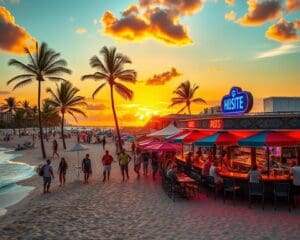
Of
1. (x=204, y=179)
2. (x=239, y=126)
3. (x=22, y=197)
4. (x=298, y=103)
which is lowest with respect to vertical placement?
(x=22, y=197)

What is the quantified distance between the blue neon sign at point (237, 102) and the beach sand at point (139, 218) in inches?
189

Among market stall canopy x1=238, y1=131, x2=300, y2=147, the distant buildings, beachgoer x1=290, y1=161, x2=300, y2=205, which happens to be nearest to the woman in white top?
market stall canopy x1=238, y1=131, x2=300, y2=147

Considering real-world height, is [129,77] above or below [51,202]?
above

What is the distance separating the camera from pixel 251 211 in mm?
12023

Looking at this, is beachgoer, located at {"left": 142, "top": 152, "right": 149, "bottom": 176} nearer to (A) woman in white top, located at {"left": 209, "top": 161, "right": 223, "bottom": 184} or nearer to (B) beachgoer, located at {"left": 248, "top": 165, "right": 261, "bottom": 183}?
(A) woman in white top, located at {"left": 209, "top": 161, "right": 223, "bottom": 184}

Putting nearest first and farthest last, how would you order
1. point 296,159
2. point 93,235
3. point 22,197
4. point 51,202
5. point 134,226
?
point 93,235 < point 134,226 < point 51,202 < point 296,159 < point 22,197

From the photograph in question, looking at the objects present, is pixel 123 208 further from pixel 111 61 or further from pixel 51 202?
pixel 111 61

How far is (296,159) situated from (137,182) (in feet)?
28.2

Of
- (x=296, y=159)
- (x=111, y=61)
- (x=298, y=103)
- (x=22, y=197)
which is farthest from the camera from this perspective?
(x=111, y=61)

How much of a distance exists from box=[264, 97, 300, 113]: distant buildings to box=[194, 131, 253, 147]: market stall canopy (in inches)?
251

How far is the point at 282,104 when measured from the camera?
20703 mm

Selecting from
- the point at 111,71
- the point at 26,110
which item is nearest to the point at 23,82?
the point at 111,71

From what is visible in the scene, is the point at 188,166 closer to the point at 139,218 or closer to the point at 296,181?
the point at 296,181

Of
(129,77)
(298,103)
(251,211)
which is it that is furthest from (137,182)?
(129,77)
